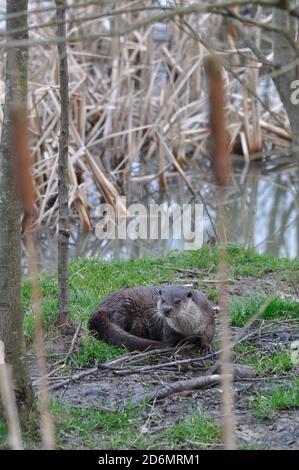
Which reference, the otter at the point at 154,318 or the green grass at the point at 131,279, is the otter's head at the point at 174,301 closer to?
the otter at the point at 154,318

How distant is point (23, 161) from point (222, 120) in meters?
0.55

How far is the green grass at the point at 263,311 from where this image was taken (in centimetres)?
515

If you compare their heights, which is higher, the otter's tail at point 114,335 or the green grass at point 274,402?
the otter's tail at point 114,335

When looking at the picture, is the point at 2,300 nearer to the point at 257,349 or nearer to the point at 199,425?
the point at 199,425

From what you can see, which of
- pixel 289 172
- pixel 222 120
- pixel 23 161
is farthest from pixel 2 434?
pixel 289 172

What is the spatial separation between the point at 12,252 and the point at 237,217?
6.05m

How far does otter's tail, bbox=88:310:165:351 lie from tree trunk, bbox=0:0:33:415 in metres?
1.21

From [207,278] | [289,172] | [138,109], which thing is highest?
[138,109]

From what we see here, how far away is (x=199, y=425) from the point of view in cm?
358

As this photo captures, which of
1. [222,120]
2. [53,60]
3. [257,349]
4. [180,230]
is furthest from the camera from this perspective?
[53,60]

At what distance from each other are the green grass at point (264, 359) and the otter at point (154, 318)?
0.21 metres

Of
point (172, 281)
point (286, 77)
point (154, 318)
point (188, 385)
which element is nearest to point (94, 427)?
point (188, 385)

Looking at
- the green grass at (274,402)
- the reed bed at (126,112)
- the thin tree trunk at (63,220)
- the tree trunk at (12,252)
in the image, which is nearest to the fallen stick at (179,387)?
the green grass at (274,402)

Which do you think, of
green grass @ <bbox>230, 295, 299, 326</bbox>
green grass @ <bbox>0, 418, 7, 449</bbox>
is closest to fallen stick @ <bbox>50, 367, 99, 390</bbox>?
green grass @ <bbox>0, 418, 7, 449</bbox>
